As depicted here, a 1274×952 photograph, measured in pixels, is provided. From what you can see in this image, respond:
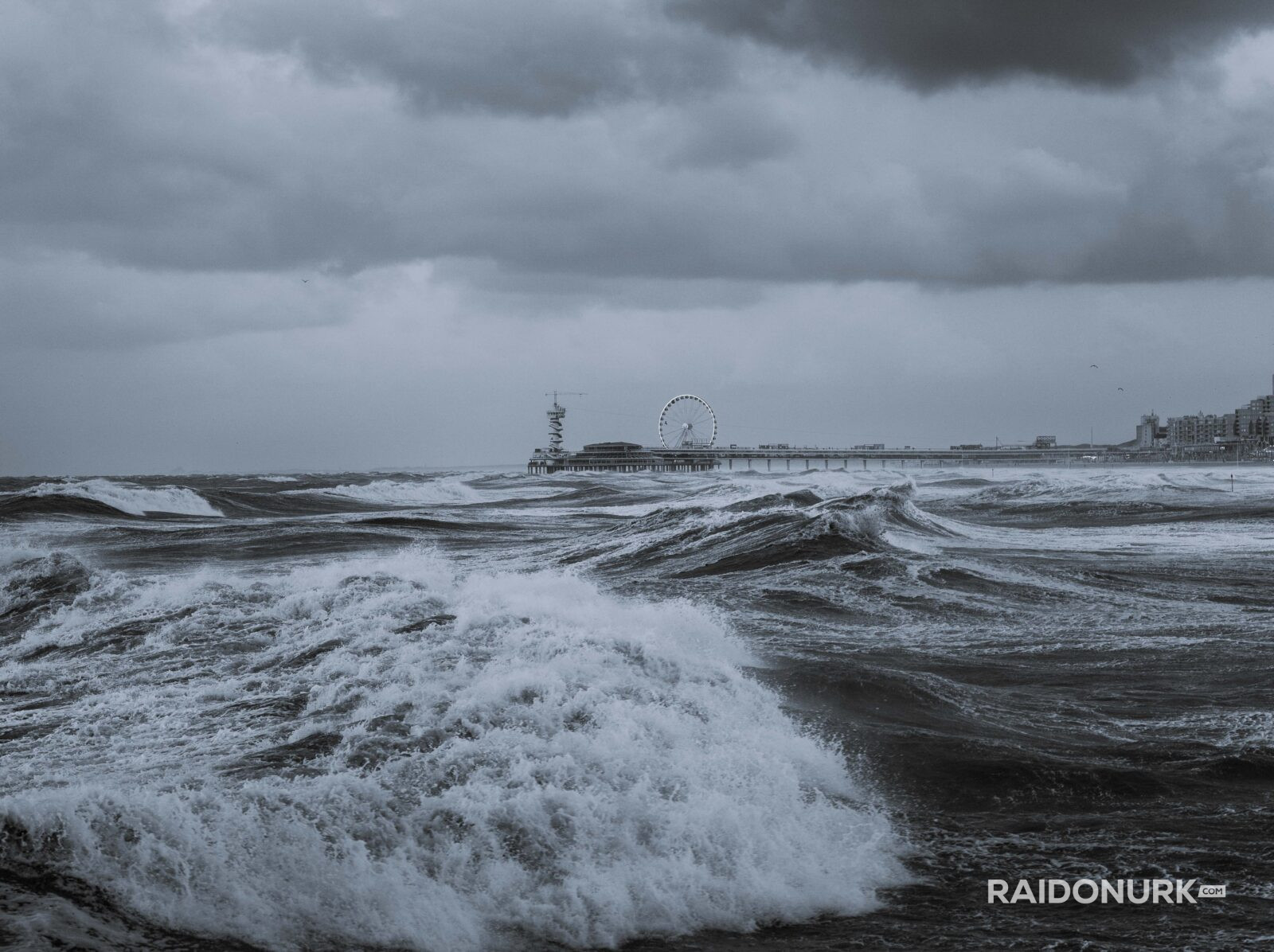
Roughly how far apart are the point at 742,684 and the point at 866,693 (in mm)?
1393

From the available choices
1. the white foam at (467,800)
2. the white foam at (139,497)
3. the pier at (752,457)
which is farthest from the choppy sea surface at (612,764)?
the pier at (752,457)

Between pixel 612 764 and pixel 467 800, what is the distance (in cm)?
111

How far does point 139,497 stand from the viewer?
1848 inches

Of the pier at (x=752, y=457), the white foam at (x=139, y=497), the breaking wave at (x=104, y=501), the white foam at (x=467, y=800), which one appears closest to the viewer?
the white foam at (x=467, y=800)

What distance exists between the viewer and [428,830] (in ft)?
20.8

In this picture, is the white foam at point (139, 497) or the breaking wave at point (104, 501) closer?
the breaking wave at point (104, 501)

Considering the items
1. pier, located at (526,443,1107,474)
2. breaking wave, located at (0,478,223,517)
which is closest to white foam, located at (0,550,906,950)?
breaking wave, located at (0,478,223,517)

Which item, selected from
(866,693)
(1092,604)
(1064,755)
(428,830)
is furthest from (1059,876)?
(1092,604)

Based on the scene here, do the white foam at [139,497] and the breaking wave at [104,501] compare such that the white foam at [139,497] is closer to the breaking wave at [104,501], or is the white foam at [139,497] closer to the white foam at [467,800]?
the breaking wave at [104,501]

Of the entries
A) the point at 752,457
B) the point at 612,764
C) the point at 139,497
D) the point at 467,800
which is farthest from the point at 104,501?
the point at 752,457

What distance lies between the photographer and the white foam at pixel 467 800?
5719 millimetres

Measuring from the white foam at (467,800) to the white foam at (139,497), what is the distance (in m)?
36.7

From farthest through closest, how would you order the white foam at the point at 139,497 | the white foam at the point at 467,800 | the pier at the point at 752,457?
the pier at the point at 752,457
the white foam at the point at 139,497
the white foam at the point at 467,800

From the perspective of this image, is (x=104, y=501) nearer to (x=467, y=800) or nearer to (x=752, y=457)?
(x=467, y=800)
